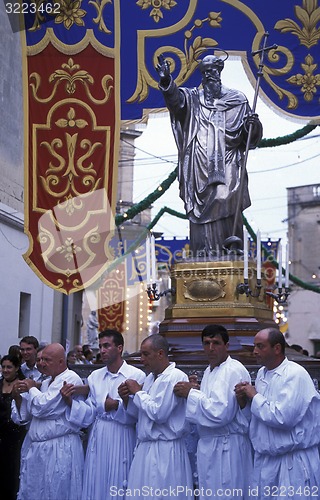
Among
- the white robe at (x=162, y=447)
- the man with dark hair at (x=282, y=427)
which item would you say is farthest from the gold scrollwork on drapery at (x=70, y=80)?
the man with dark hair at (x=282, y=427)

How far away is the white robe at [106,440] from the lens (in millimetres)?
6055

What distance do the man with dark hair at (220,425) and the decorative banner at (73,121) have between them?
409 cm

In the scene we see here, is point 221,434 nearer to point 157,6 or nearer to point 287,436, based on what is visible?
point 287,436

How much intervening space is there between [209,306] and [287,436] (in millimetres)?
2416

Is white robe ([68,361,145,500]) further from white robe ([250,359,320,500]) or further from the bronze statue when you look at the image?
the bronze statue

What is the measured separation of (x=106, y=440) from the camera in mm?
6109

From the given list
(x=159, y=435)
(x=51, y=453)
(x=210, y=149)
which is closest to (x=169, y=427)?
(x=159, y=435)

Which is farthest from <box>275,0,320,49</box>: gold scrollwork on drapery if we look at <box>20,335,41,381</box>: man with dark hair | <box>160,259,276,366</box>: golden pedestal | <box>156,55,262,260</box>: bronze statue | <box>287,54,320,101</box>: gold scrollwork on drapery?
<box>20,335,41,381</box>: man with dark hair

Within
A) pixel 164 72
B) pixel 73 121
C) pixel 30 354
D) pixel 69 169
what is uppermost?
pixel 73 121

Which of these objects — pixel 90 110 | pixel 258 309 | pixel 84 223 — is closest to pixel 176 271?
pixel 258 309

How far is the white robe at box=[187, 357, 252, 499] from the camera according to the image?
5.45 m

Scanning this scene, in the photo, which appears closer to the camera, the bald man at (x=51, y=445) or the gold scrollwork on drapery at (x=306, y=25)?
the bald man at (x=51, y=445)

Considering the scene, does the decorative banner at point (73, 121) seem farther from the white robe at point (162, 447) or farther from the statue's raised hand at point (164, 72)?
the white robe at point (162, 447)

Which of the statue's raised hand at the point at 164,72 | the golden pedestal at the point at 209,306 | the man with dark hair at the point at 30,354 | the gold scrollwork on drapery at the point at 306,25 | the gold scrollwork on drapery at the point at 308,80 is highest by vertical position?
the gold scrollwork on drapery at the point at 306,25
